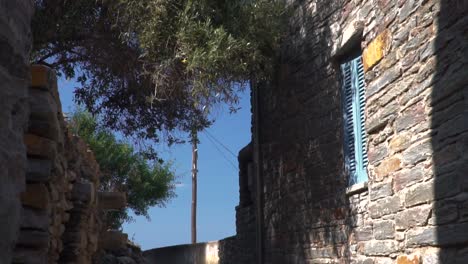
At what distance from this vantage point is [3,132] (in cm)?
143

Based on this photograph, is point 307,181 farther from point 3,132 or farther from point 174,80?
point 3,132

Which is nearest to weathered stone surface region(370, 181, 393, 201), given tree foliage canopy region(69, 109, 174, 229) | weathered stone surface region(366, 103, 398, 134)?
weathered stone surface region(366, 103, 398, 134)

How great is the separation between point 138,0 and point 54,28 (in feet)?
4.14

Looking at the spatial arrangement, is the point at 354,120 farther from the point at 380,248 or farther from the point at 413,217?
the point at 413,217

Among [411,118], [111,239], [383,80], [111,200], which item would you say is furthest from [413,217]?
[111,239]

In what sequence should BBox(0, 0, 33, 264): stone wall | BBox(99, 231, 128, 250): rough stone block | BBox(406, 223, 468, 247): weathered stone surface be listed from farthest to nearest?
1. BBox(99, 231, 128, 250): rough stone block
2. BBox(406, 223, 468, 247): weathered stone surface
3. BBox(0, 0, 33, 264): stone wall

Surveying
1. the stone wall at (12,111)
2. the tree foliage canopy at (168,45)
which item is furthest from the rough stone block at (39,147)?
the tree foliage canopy at (168,45)

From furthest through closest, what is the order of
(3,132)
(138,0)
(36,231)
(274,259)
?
(274,259) < (138,0) < (36,231) < (3,132)

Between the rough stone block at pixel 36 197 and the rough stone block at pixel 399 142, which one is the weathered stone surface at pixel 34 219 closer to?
the rough stone block at pixel 36 197

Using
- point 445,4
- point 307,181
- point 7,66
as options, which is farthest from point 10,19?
point 307,181

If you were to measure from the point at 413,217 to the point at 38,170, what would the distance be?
2.46 m

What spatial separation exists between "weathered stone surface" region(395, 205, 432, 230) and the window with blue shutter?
7.64ft

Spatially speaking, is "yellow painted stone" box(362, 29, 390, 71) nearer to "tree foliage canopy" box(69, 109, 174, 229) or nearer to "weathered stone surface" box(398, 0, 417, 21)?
"weathered stone surface" box(398, 0, 417, 21)

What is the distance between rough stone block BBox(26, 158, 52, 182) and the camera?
347 centimetres
